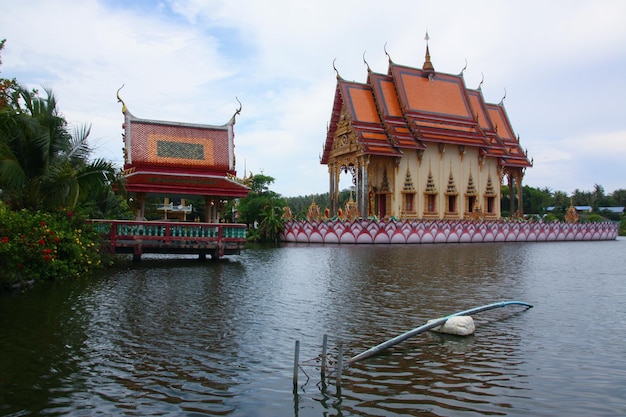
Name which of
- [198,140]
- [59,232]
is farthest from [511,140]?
[59,232]

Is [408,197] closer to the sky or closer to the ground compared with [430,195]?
closer to the ground

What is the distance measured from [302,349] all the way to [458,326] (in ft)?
7.49

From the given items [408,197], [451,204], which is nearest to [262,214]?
[408,197]

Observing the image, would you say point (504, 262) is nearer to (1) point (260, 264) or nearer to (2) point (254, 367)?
(1) point (260, 264)

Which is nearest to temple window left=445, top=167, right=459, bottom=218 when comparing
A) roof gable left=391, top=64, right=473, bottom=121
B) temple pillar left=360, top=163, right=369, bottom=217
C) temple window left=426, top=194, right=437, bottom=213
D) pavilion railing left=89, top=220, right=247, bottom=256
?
temple window left=426, top=194, right=437, bottom=213

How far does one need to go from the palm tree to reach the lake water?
9.63 feet

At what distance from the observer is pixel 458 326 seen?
7590 millimetres

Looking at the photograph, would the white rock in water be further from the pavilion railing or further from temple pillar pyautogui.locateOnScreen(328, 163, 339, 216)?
temple pillar pyautogui.locateOnScreen(328, 163, 339, 216)

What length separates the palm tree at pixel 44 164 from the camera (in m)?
13.7

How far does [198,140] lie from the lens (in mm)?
20156

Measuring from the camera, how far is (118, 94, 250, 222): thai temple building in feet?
60.2

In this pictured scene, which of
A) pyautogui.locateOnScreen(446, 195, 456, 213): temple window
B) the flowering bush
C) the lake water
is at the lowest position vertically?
the lake water

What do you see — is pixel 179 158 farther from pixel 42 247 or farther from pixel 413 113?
pixel 413 113

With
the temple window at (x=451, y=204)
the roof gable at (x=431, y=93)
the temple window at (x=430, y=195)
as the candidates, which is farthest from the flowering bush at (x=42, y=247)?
the temple window at (x=451, y=204)
